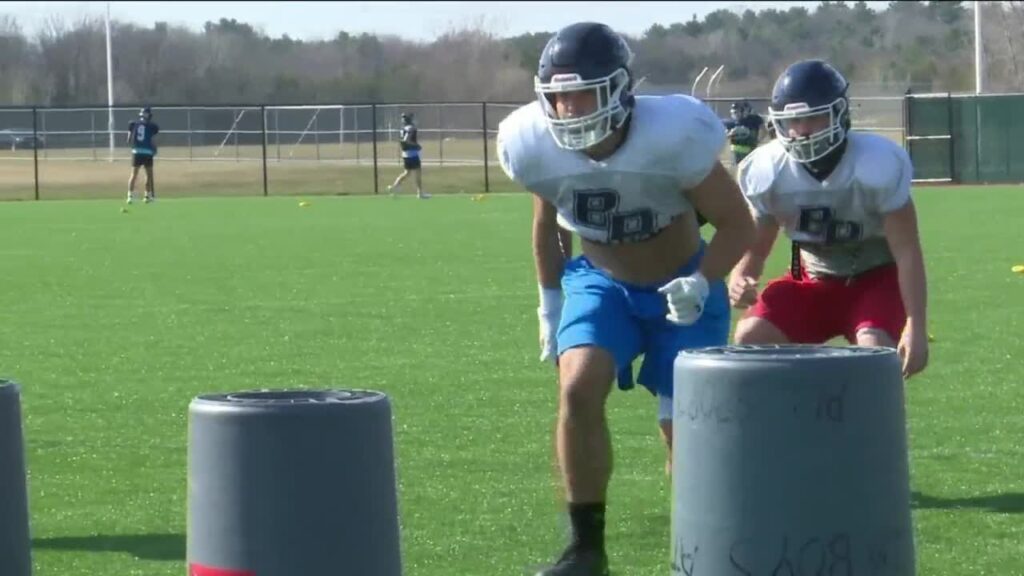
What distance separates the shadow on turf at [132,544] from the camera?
6090mm

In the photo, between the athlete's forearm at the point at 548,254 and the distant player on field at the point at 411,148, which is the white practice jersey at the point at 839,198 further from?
the distant player on field at the point at 411,148

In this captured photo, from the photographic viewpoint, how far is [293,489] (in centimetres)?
406

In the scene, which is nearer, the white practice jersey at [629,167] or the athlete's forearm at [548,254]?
the white practice jersey at [629,167]

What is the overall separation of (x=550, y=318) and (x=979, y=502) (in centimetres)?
169

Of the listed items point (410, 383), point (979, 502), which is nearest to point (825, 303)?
point (979, 502)

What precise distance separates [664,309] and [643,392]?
362 centimetres

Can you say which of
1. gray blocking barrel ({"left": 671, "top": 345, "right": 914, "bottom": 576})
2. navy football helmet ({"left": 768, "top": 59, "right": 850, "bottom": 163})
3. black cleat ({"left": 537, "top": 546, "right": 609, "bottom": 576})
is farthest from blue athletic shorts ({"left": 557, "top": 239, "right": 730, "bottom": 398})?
gray blocking barrel ({"left": 671, "top": 345, "right": 914, "bottom": 576})

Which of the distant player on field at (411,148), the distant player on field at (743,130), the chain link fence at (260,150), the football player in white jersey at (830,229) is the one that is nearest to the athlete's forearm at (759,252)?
the football player in white jersey at (830,229)

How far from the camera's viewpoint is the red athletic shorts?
6.82 metres

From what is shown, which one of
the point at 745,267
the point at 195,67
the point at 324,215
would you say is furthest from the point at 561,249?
the point at 195,67

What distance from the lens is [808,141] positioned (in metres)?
6.52

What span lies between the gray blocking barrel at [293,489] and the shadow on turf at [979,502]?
9.99 feet

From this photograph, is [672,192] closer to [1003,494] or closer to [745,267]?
[745,267]

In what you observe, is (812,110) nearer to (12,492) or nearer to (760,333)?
(760,333)
